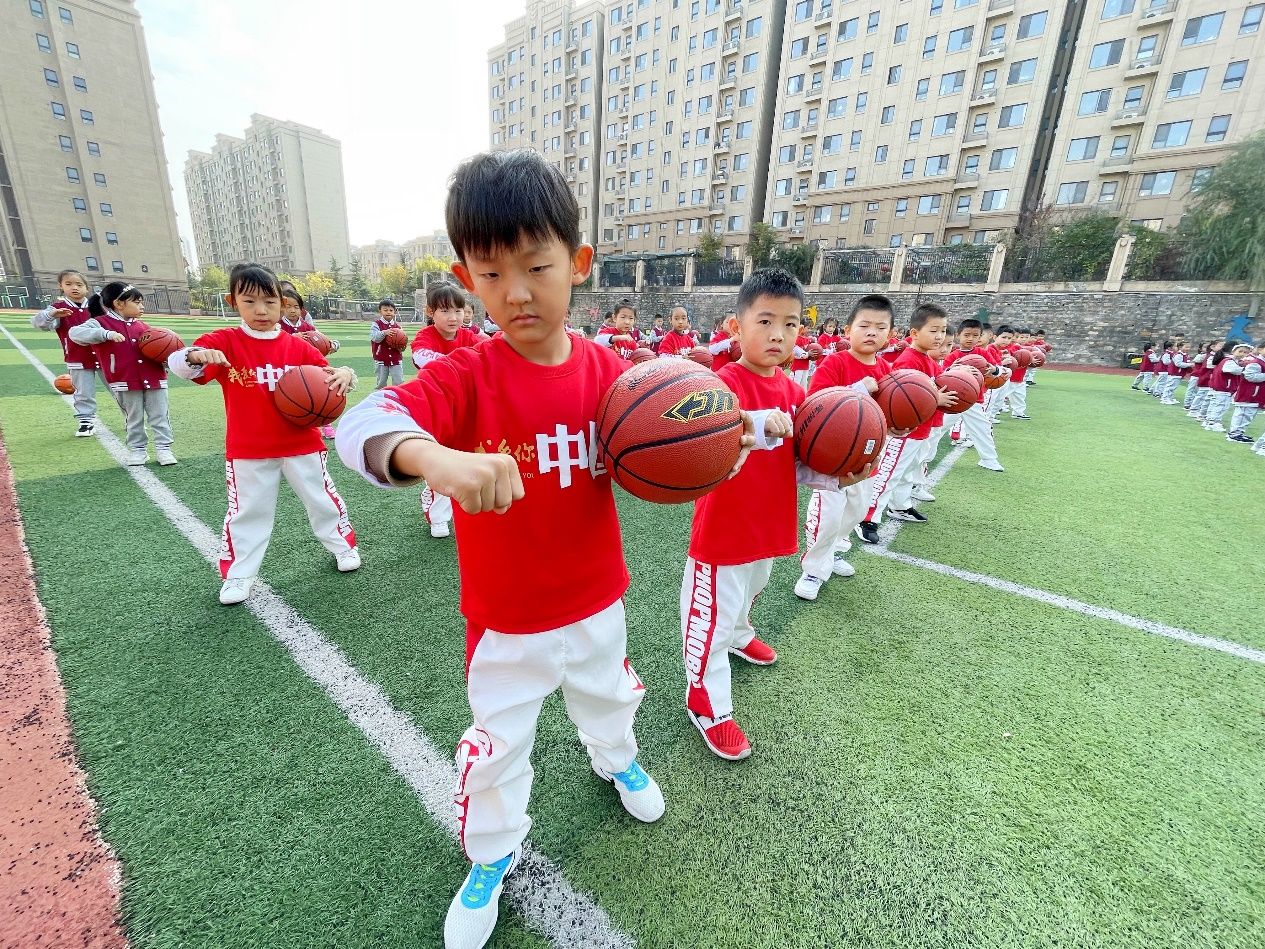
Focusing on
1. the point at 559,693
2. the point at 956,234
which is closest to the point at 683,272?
the point at 956,234

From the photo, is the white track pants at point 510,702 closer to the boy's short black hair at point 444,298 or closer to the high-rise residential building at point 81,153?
the boy's short black hair at point 444,298

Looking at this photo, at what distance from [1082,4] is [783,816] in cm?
5167

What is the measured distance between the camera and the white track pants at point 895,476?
493 cm

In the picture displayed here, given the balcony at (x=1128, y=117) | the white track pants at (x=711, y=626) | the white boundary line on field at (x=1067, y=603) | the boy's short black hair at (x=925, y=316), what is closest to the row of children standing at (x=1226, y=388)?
the boy's short black hair at (x=925, y=316)


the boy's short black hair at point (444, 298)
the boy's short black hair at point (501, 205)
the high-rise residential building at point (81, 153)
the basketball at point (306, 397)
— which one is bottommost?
the basketball at point (306, 397)

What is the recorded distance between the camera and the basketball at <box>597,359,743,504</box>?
63.0 inches

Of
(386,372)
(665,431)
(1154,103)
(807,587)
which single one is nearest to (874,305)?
(807,587)

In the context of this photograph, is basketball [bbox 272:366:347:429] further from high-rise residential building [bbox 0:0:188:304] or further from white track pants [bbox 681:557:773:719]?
high-rise residential building [bbox 0:0:188:304]

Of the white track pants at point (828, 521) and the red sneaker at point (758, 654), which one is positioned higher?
the white track pants at point (828, 521)

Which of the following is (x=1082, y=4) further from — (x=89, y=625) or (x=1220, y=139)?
(x=89, y=625)

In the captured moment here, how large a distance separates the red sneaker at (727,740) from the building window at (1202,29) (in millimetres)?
45800

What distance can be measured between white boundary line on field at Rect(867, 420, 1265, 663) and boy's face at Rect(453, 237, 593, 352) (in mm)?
4190

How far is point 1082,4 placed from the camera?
33.2 metres

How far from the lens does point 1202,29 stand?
2805cm
